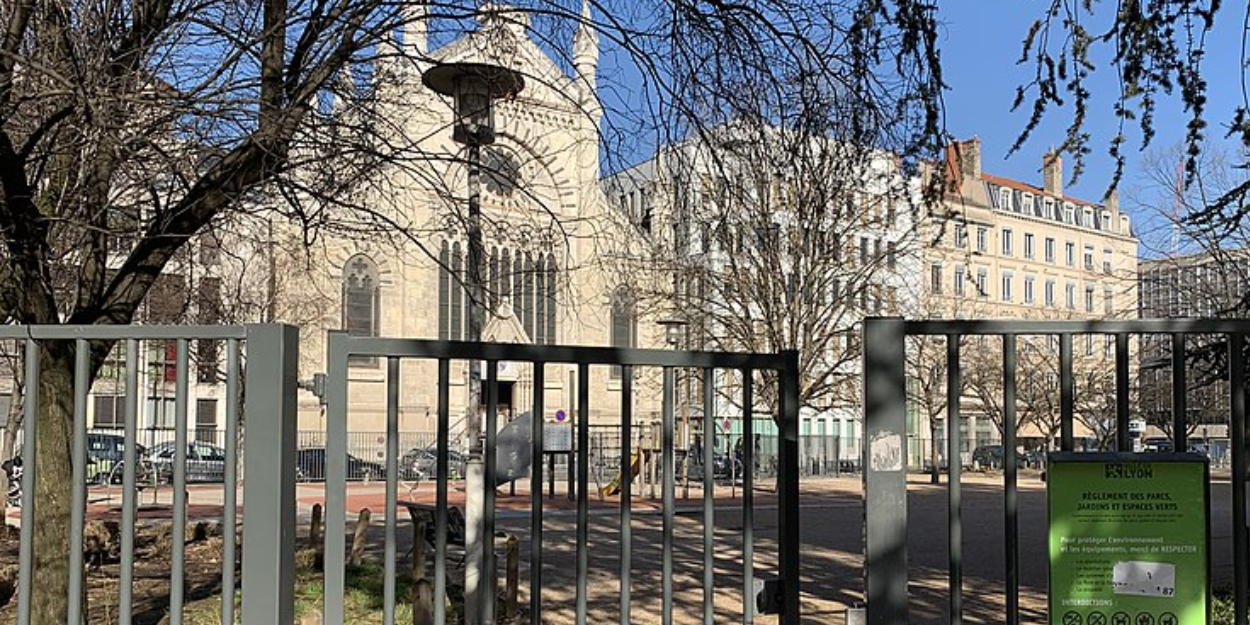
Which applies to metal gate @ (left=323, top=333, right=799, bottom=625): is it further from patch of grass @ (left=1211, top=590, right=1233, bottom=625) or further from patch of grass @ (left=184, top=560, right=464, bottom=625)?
patch of grass @ (left=1211, top=590, right=1233, bottom=625)

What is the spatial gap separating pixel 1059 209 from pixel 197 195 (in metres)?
79.2

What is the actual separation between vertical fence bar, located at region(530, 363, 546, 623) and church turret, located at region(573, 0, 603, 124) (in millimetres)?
4832

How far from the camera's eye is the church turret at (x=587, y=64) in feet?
27.0

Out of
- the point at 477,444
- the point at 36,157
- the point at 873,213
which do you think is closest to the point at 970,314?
the point at 873,213

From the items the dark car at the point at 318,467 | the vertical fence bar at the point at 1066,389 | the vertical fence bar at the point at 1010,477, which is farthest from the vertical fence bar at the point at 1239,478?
the dark car at the point at 318,467

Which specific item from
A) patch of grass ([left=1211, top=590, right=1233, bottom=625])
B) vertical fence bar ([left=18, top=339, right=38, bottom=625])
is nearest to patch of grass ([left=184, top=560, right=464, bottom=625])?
vertical fence bar ([left=18, top=339, right=38, bottom=625])

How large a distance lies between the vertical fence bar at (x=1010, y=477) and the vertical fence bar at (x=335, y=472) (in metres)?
2.11

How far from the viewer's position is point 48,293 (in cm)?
723

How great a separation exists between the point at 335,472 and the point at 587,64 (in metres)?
5.50

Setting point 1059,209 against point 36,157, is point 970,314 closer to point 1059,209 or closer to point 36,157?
point 1059,209

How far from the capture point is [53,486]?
5.98 meters

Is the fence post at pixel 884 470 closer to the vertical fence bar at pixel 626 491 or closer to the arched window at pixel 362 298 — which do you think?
the vertical fence bar at pixel 626 491

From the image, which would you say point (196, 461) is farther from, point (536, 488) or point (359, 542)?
point (359, 542)

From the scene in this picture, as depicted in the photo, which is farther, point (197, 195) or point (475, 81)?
point (475, 81)
